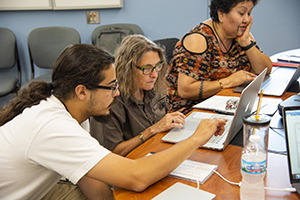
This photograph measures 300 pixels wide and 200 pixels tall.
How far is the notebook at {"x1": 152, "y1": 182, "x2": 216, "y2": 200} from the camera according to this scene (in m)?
0.86

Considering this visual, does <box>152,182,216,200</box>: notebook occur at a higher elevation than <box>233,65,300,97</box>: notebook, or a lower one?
lower

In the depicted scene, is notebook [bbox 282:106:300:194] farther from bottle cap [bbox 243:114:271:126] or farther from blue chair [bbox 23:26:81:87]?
blue chair [bbox 23:26:81:87]

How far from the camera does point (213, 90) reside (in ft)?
6.40

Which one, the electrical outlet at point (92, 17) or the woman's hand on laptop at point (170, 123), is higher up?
the electrical outlet at point (92, 17)

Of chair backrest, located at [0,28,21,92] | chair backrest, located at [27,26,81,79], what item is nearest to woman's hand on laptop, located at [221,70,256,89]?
chair backrest, located at [27,26,81,79]

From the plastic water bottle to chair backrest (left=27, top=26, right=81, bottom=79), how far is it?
3.09 meters

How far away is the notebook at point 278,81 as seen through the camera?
1857 mm

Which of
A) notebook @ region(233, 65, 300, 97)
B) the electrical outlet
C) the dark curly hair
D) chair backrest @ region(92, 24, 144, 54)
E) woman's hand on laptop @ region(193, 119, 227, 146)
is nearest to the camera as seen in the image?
woman's hand on laptop @ region(193, 119, 227, 146)

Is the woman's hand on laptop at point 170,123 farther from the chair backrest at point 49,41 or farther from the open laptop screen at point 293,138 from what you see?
the chair backrest at point 49,41

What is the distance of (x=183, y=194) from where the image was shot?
2.88 feet

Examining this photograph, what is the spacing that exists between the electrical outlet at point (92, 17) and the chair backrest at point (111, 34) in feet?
0.60

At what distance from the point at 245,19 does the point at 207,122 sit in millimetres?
1134

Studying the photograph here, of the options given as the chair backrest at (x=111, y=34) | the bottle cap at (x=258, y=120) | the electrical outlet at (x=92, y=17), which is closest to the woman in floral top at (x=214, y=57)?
the bottle cap at (x=258, y=120)

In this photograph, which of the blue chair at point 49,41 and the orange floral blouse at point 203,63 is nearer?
the orange floral blouse at point 203,63
